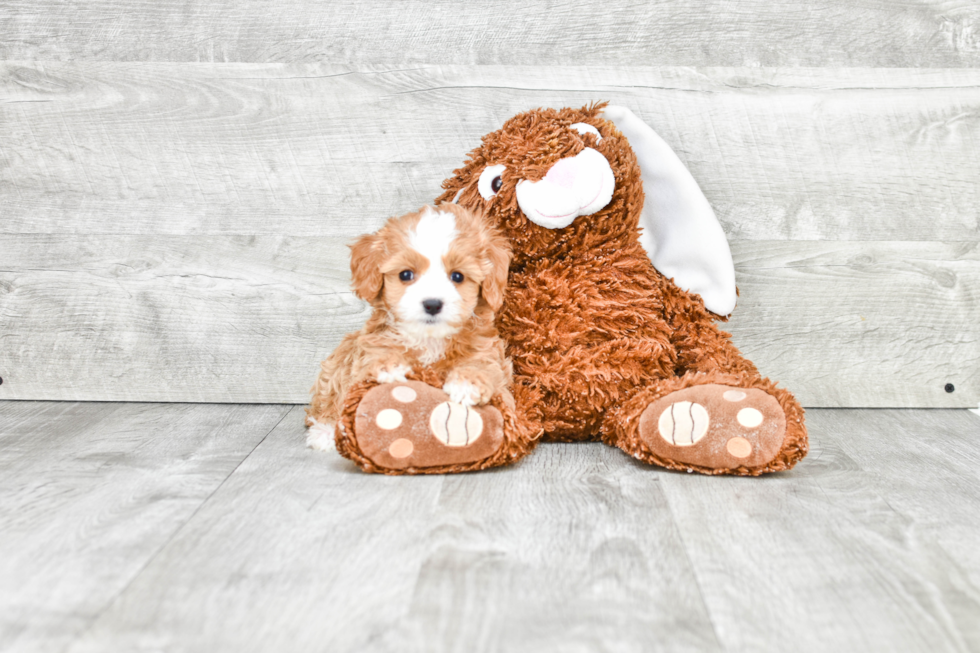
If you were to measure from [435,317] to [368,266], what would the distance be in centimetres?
13

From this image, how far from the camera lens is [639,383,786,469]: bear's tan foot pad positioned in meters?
1.03

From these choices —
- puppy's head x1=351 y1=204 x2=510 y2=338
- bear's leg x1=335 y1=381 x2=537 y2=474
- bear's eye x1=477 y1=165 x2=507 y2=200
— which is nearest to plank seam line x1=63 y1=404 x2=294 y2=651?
bear's leg x1=335 y1=381 x2=537 y2=474

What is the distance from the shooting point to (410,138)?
4.61 feet

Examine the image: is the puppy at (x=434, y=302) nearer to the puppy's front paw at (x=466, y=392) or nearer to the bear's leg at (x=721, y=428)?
the puppy's front paw at (x=466, y=392)

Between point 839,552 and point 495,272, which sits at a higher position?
point 495,272

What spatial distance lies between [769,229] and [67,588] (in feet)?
4.00

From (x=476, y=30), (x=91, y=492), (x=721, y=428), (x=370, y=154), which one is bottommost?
(x=91, y=492)

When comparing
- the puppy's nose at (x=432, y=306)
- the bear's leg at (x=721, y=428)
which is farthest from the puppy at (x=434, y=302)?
the bear's leg at (x=721, y=428)

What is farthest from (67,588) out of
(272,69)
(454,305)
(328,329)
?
(272,69)

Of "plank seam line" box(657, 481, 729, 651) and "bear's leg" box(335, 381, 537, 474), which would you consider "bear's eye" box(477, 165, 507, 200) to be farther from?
"plank seam line" box(657, 481, 729, 651)

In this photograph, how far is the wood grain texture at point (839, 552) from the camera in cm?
69

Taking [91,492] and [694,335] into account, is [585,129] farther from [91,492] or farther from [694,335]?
[91,492]

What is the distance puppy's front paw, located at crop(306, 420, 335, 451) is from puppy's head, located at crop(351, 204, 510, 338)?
0.22 m

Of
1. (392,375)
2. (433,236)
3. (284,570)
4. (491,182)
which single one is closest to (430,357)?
(392,375)
